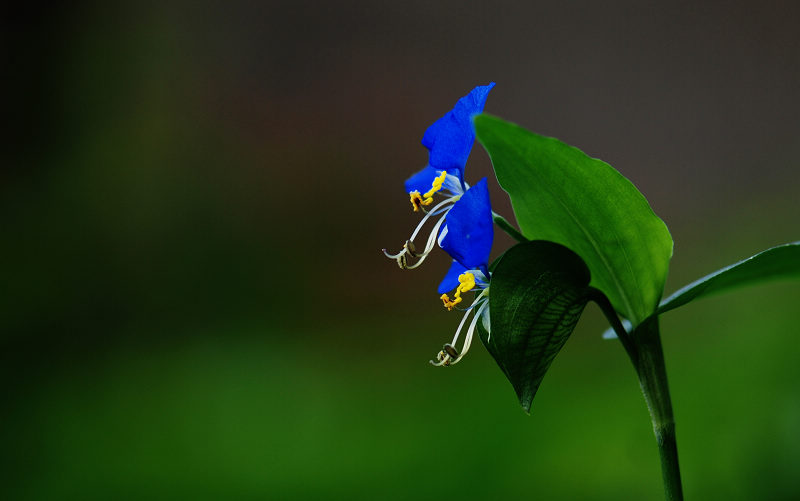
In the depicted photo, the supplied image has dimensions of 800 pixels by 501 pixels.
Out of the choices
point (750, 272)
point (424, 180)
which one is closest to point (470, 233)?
point (424, 180)

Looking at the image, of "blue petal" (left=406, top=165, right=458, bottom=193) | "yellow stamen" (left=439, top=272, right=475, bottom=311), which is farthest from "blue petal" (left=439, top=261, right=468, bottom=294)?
"blue petal" (left=406, top=165, right=458, bottom=193)

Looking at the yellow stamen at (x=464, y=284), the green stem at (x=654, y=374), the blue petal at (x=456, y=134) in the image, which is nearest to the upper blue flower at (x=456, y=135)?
the blue petal at (x=456, y=134)

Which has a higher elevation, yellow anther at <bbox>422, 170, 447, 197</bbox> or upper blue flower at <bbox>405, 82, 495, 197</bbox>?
upper blue flower at <bbox>405, 82, 495, 197</bbox>

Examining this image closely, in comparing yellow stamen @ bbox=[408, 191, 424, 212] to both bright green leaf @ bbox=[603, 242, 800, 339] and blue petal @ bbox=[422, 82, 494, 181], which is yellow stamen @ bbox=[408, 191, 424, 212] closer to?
blue petal @ bbox=[422, 82, 494, 181]

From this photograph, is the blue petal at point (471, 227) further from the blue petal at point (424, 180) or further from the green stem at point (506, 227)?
the blue petal at point (424, 180)

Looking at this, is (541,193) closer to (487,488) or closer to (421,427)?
(487,488)

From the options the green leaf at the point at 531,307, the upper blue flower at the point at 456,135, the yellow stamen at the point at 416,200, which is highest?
the upper blue flower at the point at 456,135

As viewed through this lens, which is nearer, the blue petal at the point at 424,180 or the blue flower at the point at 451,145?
the blue flower at the point at 451,145
